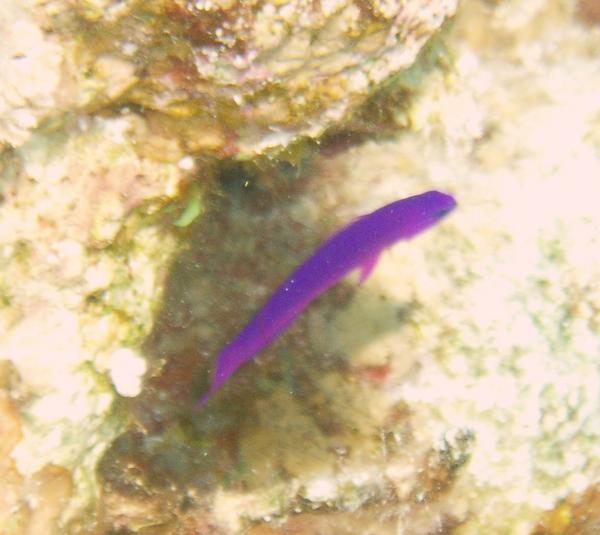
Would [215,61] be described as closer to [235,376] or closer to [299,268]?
[299,268]

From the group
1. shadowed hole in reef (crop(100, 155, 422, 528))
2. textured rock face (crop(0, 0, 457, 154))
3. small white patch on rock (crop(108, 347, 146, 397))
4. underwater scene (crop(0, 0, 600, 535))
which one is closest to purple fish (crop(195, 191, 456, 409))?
underwater scene (crop(0, 0, 600, 535))

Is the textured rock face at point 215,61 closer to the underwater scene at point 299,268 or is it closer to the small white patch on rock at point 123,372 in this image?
the underwater scene at point 299,268

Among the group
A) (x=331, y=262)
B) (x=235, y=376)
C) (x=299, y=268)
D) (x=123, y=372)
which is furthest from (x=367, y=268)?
(x=123, y=372)

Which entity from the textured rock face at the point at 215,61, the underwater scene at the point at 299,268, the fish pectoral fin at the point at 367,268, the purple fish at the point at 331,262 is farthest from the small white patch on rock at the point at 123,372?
the fish pectoral fin at the point at 367,268

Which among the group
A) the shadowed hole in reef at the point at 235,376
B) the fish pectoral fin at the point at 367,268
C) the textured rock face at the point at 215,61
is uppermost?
the textured rock face at the point at 215,61

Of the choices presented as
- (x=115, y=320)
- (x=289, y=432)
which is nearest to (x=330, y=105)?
(x=115, y=320)

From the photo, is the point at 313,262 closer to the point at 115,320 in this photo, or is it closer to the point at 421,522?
the point at 115,320
